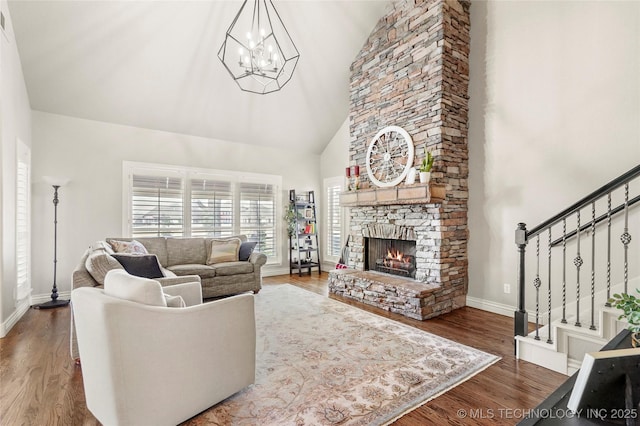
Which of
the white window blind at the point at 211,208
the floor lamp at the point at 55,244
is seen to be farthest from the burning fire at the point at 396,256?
the floor lamp at the point at 55,244

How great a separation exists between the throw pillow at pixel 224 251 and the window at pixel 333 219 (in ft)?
7.66

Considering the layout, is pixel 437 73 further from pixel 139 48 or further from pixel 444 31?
pixel 139 48

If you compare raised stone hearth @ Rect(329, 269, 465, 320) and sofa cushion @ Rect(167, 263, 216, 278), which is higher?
sofa cushion @ Rect(167, 263, 216, 278)

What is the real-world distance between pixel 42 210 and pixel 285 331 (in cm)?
411

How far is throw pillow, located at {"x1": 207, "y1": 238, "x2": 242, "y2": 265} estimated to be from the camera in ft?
17.6

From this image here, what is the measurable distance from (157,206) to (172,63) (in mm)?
2373

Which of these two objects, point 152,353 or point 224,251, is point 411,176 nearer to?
point 224,251

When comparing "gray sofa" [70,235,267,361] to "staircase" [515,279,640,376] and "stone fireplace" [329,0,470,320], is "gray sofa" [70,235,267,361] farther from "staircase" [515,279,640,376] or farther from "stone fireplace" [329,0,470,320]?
"staircase" [515,279,640,376]

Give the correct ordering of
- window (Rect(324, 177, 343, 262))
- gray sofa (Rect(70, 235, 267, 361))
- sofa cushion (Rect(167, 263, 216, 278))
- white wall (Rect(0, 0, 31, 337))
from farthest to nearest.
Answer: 1. window (Rect(324, 177, 343, 262))
2. gray sofa (Rect(70, 235, 267, 361))
3. sofa cushion (Rect(167, 263, 216, 278))
4. white wall (Rect(0, 0, 31, 337))

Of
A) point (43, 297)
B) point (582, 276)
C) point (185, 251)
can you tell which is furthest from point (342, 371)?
point (43, 297)

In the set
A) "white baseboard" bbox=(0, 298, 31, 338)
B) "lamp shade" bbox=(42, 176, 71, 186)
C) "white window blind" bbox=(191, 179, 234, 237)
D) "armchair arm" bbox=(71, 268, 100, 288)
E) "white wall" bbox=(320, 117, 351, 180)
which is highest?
"white wall" bbox=(320, 117, 351, 180)

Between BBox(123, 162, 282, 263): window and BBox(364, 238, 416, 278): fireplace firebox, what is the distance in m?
2.41

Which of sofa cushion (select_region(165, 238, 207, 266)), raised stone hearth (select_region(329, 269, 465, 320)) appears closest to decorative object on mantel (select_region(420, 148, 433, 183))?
raised stone hearth (select_region(329, 269, 465, 320))

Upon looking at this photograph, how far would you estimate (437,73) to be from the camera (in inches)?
169
